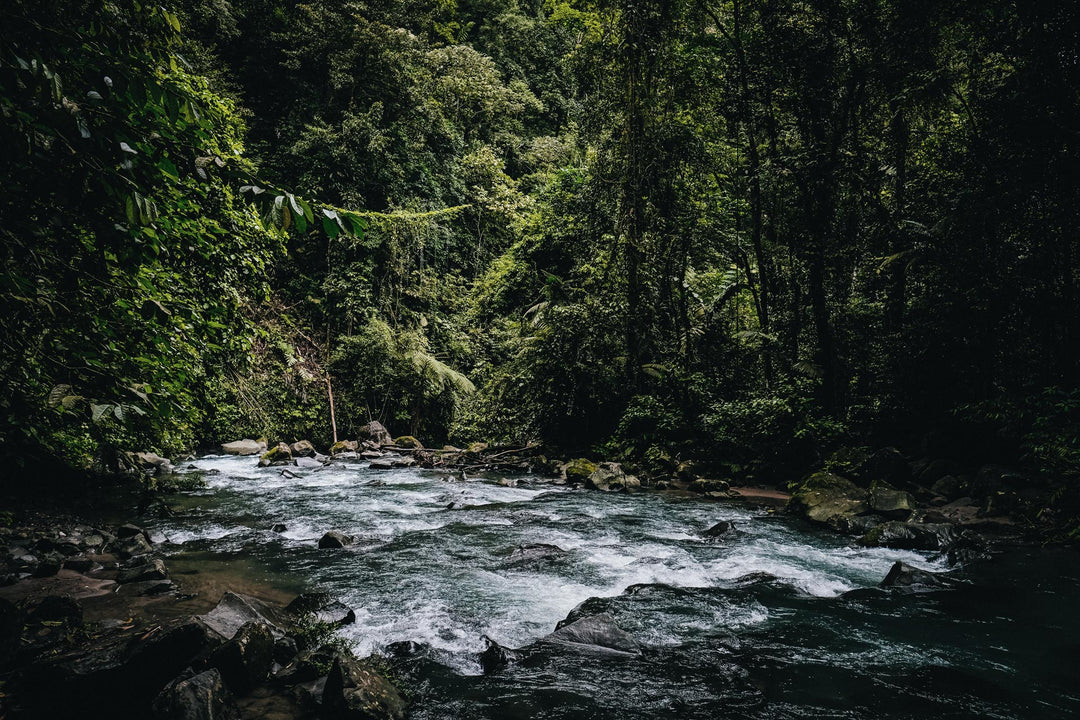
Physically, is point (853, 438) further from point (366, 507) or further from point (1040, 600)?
point (366, 507)

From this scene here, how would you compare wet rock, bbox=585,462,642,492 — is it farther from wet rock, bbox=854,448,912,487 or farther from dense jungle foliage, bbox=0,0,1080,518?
wet rock, bbox=854,448,912,487

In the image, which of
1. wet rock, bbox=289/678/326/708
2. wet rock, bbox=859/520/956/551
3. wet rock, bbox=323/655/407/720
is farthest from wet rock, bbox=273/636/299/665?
wet rock, bbox=859/520/956/551

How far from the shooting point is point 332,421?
816 inches

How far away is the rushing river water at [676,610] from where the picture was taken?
367cm

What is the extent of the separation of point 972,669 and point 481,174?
1075 inches

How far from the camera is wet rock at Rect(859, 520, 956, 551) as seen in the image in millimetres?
7070

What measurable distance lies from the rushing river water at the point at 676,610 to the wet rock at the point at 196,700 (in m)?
1.11

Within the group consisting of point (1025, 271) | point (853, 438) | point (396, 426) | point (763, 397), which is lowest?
point (396, 426)

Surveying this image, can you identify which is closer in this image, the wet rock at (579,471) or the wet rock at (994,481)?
the wet rock at (994,481)

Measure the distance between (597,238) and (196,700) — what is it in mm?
15056

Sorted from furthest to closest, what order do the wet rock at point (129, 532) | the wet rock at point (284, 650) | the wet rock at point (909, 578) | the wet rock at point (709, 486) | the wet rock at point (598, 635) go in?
the wet rock at point (709, 486), the wet rock at point (129, 532), the wet rock at point (909, 578), the wet rock at point (598, 635), the wet rock at point (284, 650)

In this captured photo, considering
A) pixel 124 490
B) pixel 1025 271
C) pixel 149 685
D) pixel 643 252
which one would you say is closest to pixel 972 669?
pixel 149 685

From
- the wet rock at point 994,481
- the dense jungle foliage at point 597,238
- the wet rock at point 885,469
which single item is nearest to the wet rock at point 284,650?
the dense jungle foliage at point 597,238

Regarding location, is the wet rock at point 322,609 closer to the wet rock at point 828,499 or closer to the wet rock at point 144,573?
the wet rock at point 144,573
